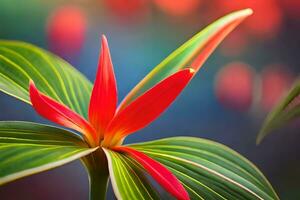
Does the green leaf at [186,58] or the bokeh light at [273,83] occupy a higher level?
the green leaf at [186,58]

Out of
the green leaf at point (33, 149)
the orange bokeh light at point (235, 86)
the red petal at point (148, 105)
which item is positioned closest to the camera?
the green leaf at point (33, 149)

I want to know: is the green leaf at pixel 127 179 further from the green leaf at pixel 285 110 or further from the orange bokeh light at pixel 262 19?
the orange bokeh light at pixel 262 19

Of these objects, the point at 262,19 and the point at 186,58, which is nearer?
the point at 186,58

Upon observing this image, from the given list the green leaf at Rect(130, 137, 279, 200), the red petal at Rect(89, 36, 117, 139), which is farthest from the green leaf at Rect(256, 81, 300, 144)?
the red petal at Rect(89, 36, 117, 139)

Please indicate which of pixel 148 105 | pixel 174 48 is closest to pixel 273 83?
pixel 174 48

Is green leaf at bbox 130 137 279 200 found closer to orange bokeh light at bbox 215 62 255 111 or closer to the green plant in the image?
the green plant

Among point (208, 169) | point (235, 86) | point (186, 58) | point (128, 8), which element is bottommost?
point (208, 169)

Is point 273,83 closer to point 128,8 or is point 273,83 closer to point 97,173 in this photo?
point 128,8

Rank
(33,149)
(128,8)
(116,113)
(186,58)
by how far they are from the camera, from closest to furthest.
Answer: (33,149), (116,113), (186,58), (128,8)

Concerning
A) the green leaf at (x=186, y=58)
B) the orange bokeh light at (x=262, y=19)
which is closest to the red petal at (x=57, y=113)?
the green leaf at (x=186, y=58)
